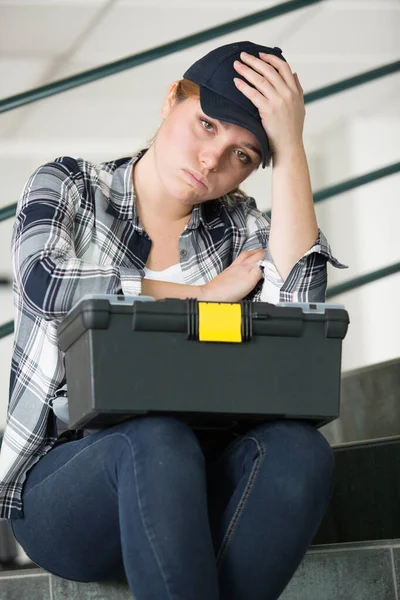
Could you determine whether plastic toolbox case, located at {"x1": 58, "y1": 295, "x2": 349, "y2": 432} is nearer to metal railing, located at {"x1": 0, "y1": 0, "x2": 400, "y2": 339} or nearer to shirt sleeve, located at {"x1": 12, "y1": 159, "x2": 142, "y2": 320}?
shirt sleeve, located at {"x1": 12, "y1": 159, "x2": 142, "y2": 320}

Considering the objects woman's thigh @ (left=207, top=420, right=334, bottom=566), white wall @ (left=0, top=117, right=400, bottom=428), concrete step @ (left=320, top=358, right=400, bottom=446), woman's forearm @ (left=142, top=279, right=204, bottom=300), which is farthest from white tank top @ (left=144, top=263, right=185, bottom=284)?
white wall @ (left=0, top=117, right=400, bottom=428)

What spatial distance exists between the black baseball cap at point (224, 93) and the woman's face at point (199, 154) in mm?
20

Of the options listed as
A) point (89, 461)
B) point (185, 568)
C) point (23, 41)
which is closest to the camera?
point (185, 568)

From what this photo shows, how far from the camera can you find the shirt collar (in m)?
1.36

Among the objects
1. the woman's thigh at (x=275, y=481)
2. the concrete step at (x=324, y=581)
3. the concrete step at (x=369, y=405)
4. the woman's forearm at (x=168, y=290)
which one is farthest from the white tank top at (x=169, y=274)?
the concrete step at (x=369, y=405)

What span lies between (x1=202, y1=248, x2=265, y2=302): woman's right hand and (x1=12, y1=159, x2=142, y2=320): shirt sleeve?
126 millimetres

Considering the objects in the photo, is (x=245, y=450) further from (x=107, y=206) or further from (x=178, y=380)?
(x=107, y=206)

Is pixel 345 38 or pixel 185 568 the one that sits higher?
pixel 345 38

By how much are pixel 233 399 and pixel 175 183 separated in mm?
427

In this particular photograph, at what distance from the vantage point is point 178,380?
100cm

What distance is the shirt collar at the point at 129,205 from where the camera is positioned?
1.36 m

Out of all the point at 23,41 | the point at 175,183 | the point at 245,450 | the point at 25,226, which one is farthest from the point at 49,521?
the point at 23,41

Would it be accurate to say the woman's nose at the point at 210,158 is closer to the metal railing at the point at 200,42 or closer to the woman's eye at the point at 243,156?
the woman's eye at the point at 243,156

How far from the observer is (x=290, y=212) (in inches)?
51.3
